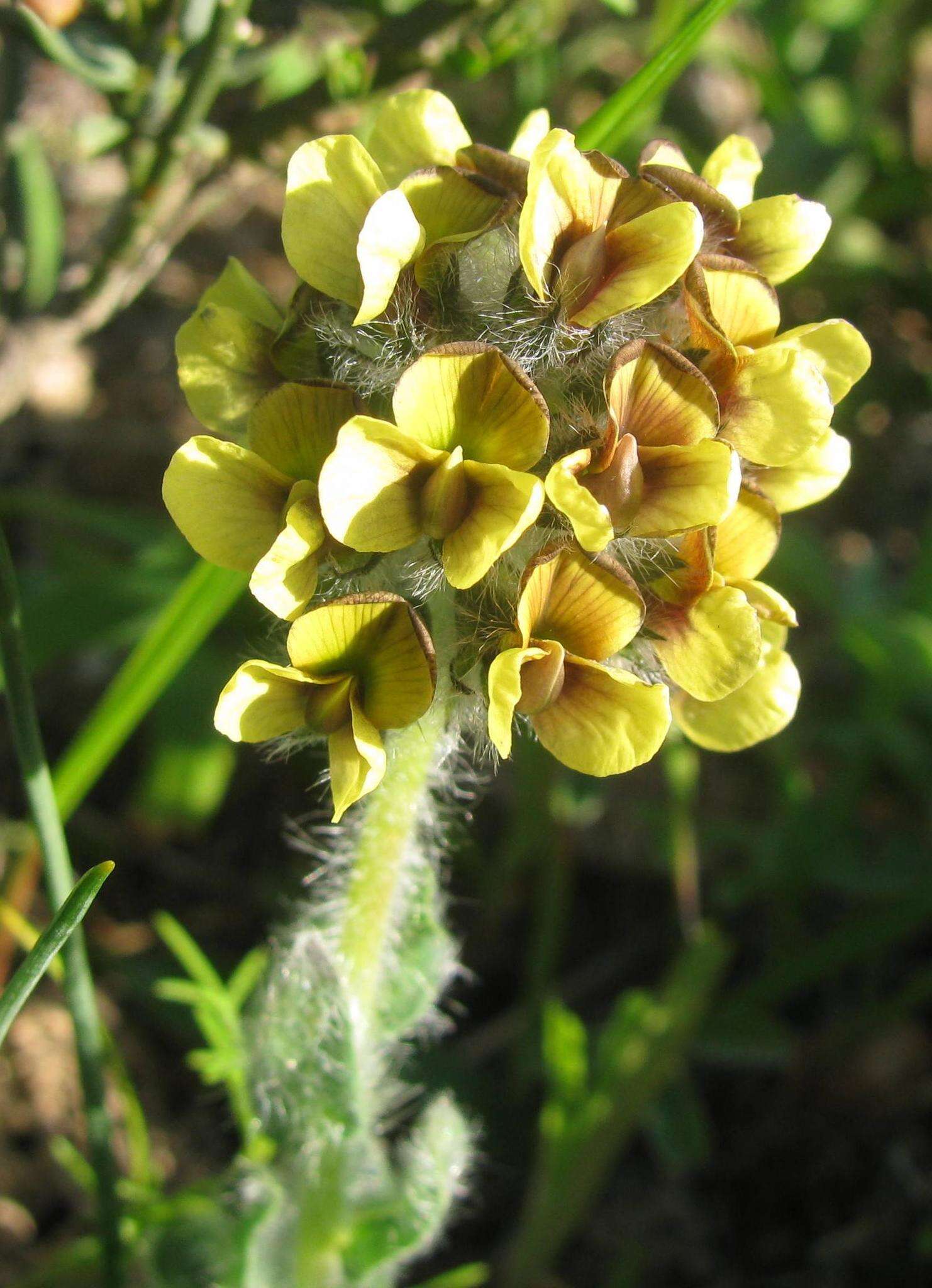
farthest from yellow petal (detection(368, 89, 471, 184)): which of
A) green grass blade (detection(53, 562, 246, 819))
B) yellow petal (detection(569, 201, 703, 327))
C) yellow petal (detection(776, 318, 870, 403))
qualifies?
green grass blade (detection(53, 562, 246, 819))

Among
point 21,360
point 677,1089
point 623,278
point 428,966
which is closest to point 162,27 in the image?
point 21,360

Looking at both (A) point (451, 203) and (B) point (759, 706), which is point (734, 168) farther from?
(B) point (759, 706)

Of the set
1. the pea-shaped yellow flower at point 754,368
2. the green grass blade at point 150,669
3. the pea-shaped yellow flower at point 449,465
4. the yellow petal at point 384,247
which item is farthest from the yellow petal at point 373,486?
the green grass blade at point 150,669

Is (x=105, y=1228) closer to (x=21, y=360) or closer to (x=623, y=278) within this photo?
(x=623, y=278)

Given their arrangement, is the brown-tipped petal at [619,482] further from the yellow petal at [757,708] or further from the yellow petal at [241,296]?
the yellow petal at [241,296]

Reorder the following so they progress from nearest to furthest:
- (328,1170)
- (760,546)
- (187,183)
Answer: (760,546), (328,1170), (187,183)
